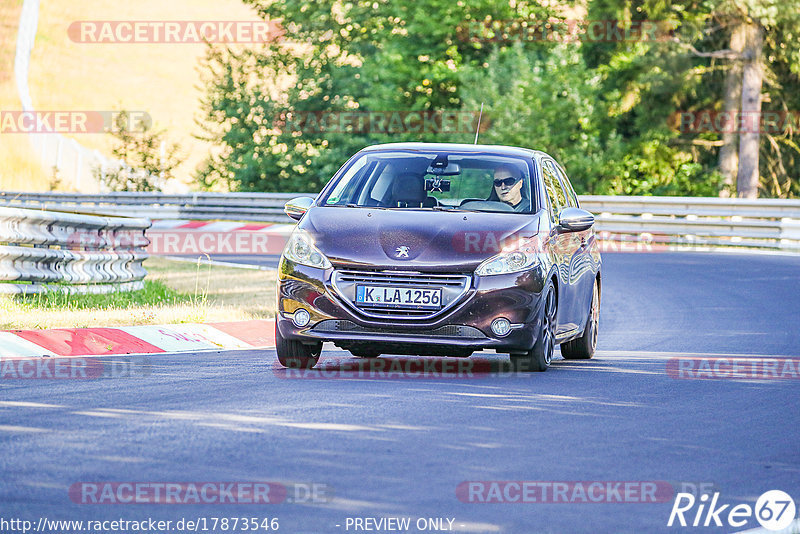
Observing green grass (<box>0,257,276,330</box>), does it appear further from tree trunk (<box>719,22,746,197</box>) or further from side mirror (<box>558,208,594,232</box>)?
tree trunk (<box>719,22,746,197</box>)

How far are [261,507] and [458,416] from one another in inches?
103

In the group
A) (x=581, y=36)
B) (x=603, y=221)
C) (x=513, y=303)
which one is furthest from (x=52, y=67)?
(x=513, y=303)

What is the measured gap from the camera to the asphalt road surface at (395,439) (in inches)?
233

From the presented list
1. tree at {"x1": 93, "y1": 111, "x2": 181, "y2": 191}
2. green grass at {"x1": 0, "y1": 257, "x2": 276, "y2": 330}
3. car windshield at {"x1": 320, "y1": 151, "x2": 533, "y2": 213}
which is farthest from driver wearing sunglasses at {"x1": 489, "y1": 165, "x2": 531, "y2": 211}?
tree at {"x1": 93, "y1": 111, "x2": 181, "y2": 191}

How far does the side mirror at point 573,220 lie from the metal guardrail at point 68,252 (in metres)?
5.19

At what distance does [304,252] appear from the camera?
10273 mm

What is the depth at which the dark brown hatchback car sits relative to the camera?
9.99 m

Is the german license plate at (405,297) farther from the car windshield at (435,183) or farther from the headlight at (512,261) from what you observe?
the car windshield at (435,183)

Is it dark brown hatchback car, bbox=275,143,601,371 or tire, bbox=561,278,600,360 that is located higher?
dark brown hatchback car, bbox=275,143,601,371

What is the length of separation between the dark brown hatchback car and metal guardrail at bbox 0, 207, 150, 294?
3.51 metres

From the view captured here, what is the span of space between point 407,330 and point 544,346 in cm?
120

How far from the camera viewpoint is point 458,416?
8320 mm

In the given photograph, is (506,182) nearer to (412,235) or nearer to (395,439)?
(412,235)

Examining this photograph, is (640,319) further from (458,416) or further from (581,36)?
(581,36)
